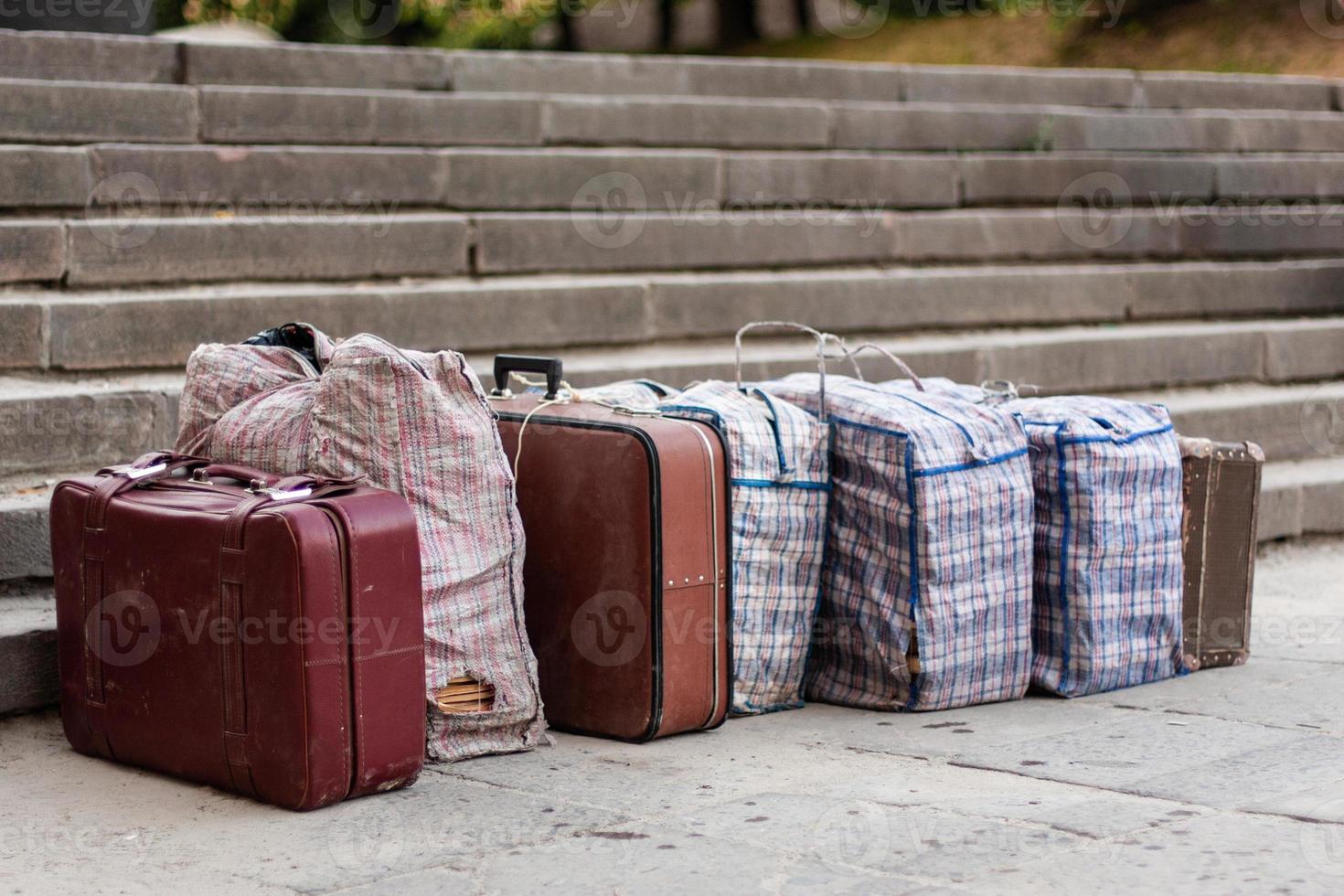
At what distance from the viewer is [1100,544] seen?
12.7ft

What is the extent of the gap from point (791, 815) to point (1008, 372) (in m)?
3.70

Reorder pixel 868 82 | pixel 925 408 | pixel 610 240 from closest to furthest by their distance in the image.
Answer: pixel 925 408, pixel 610 240, pixel 868 82

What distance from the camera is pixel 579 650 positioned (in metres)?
3.50

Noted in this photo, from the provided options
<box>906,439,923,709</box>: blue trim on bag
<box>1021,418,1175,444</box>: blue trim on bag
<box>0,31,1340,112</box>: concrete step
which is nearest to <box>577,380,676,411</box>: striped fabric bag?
<box>906,439,923,709</box>: blue trim on bag

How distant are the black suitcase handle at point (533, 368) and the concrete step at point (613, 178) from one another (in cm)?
203

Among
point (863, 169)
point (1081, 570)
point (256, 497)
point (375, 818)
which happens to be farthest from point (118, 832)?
point (863, 169)

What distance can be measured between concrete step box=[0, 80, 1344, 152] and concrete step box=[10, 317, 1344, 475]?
3.65 feet

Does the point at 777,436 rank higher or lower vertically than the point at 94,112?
lower

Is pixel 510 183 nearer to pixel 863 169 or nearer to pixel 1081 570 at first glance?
pixel 863 169

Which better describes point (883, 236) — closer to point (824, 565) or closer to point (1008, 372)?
point (1008, 372)

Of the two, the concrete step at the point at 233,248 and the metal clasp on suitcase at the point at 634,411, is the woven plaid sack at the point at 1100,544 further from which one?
the concrete step at the point at 233,248

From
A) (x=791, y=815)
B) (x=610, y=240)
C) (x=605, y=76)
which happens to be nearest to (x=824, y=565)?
(x=791, y=815)

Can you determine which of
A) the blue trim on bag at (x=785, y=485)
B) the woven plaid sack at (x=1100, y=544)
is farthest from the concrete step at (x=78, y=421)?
the woven plaid sack at (x=1100, y=544)

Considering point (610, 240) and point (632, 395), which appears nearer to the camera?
point (632, 395)
